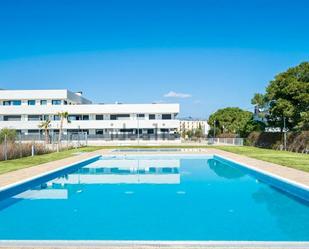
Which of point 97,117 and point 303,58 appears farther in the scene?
point 97,117

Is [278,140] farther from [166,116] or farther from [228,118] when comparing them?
[228,118]

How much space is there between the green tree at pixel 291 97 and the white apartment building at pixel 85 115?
1885 centimetres

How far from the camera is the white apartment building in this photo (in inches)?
1743

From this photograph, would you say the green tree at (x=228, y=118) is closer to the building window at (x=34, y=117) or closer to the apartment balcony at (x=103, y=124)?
the apartment balcony at (x=103, y=124)

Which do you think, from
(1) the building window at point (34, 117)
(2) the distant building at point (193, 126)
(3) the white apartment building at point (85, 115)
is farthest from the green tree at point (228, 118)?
(1) the building window at point (34, 117)

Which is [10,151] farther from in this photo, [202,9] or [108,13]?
[202,9]

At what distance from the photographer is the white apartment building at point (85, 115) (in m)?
44.3

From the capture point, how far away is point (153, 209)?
28.4ft

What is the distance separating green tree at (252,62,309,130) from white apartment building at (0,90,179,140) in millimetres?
18850

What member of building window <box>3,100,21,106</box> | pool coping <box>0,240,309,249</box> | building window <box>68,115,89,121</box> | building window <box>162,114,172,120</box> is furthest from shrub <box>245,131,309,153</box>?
building window <box>3,100,21,106</box>

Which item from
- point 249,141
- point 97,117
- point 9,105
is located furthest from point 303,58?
point 9,105

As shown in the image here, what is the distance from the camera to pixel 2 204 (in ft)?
29.2

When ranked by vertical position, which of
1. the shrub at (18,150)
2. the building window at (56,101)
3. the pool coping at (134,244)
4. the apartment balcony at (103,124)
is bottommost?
the pool coping at (134,244)

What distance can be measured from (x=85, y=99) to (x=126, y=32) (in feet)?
108
